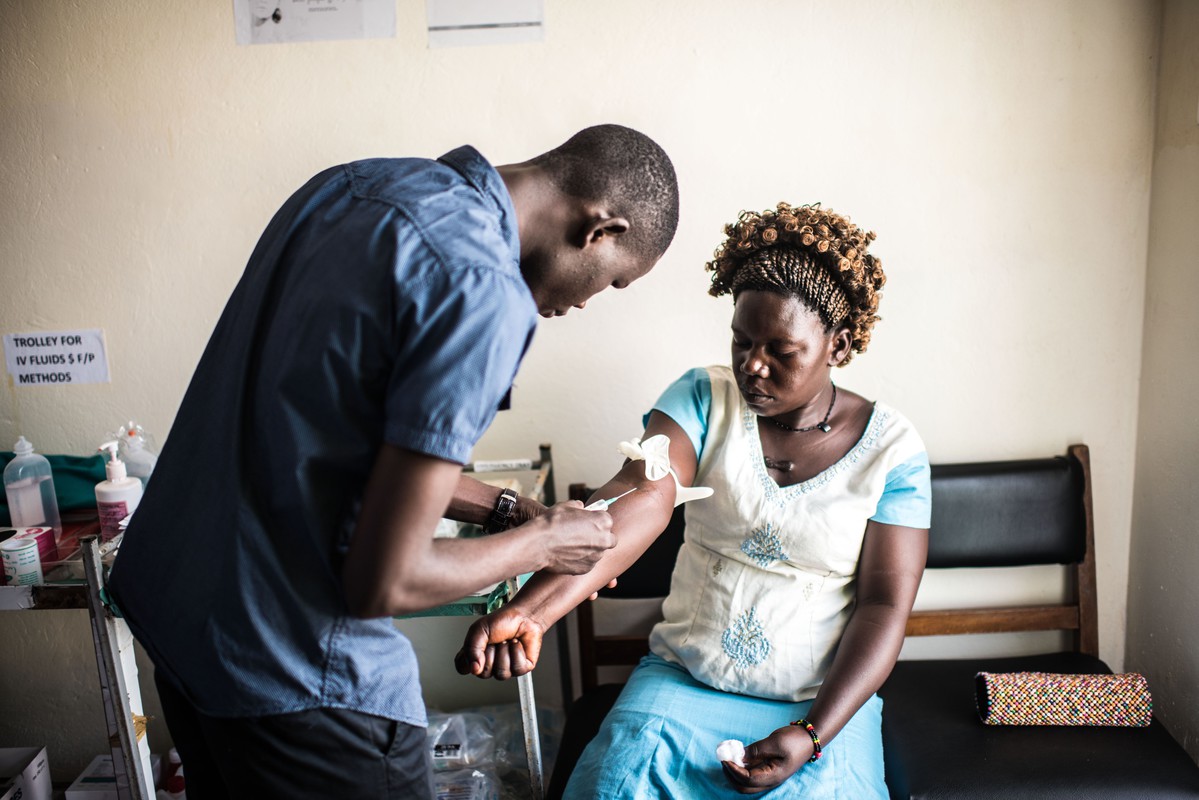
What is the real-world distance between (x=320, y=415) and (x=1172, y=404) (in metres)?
2.04

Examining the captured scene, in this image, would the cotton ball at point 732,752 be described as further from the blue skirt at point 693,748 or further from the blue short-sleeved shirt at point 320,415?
the blue short-sleeved shirt at point 320,415

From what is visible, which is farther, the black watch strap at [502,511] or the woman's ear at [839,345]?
the woman's ear at [839,345]

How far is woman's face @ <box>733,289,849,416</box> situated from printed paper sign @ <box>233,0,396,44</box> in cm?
115

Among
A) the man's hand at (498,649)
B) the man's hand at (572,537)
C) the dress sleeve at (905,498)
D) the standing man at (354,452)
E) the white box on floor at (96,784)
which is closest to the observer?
the standing man at (354,452)

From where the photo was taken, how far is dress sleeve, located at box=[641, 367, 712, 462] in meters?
1.77

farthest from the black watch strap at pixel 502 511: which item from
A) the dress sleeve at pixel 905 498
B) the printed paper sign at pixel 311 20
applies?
the printed paper sign at pixel 311 20

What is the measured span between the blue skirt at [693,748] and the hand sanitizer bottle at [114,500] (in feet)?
3.61

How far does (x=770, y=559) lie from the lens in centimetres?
172

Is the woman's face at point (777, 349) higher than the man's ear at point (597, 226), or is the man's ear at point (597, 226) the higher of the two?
the man's ear at point (597, 226)

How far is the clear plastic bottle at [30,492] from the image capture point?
192 cm

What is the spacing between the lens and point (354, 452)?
3.01 ft

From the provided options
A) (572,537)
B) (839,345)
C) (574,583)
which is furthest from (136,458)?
(839,345)

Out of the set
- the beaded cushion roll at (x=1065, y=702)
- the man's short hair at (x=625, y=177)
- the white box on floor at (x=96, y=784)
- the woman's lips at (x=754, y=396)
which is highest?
the man's short hair at (x=625, y=177)

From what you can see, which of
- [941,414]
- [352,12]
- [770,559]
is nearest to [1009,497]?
[941,414]
